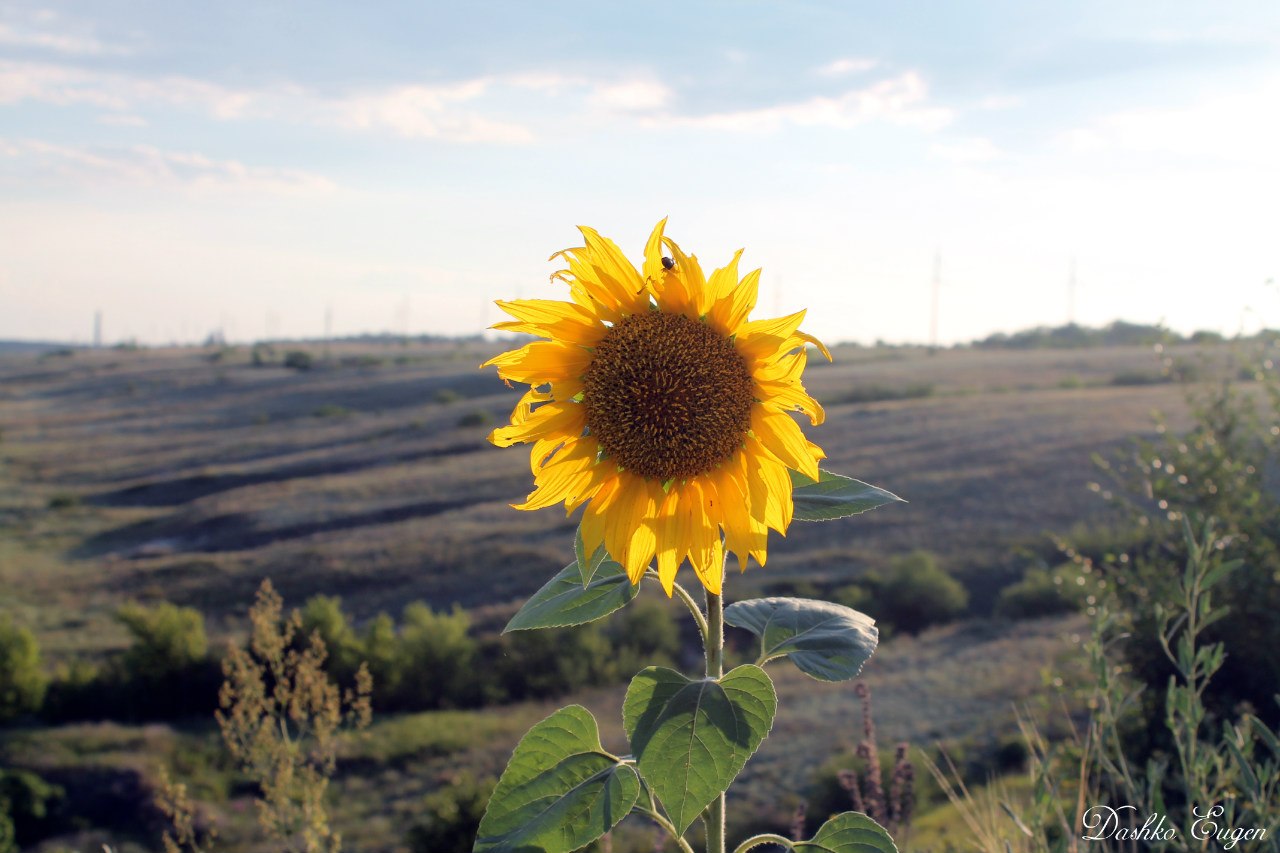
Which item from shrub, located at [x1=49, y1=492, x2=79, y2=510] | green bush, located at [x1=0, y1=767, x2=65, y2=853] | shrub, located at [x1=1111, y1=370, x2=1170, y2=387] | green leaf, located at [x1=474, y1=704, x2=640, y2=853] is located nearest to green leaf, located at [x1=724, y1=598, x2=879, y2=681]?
green leaf, located at [x1=474, y1=704, x2=640, y2=853]

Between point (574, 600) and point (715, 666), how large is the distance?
0.32 m

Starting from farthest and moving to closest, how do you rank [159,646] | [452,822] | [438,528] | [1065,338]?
[1065,338] → [438,528] → [159,646] → [452,822]

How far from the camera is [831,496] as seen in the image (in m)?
2.04

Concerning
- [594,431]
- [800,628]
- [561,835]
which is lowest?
[561,835]

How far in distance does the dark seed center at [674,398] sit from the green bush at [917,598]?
68.4 feet

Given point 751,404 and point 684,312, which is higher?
point 684,312

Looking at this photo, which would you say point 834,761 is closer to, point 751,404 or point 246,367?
point 751,404

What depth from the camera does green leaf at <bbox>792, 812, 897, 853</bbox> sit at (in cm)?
193

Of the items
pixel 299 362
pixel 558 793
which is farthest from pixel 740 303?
pixel 299 362

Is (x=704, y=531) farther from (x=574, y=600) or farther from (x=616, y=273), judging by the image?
(x=616, y=273)

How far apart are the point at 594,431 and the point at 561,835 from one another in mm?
746

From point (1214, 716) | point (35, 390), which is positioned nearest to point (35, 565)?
point (1214, 716)

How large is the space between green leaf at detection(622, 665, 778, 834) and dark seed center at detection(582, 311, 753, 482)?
43 cm

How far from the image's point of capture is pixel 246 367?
90625mm
